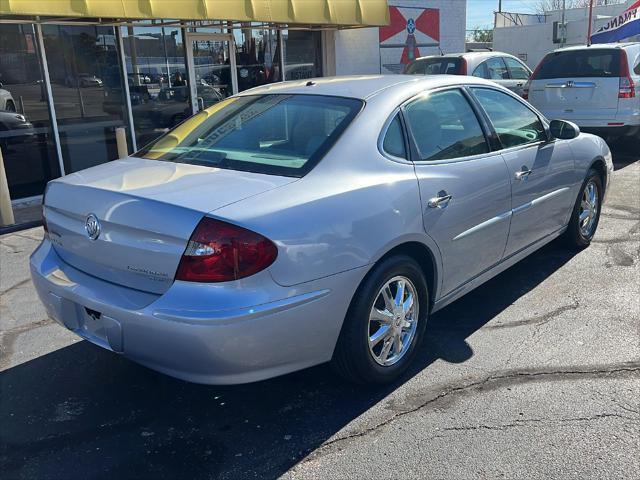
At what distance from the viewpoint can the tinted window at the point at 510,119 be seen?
4219mm

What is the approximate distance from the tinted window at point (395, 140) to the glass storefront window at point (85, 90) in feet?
21.9

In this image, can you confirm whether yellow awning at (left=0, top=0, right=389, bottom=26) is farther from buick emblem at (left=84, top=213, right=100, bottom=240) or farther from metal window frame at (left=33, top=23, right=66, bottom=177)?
buick emblem at (left=84, top=213, right=100, bottom=240)

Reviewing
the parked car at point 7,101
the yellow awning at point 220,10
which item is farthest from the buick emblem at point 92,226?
the parked car at point 7,101

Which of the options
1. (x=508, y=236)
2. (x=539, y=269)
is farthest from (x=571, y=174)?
(x=508, y=236)

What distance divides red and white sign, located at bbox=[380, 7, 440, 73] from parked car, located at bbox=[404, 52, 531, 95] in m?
2.47

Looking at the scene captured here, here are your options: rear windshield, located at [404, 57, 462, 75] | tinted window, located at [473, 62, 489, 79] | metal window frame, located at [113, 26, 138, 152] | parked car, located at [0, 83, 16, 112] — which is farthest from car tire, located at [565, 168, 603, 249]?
parked car, located at [0, 83, 16, 112]

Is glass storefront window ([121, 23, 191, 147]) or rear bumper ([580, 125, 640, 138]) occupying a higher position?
glass storefront window ([121, 23, 191, 147])

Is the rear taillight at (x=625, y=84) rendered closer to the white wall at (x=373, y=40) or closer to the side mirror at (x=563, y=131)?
the white wall at (x=373, y=40)

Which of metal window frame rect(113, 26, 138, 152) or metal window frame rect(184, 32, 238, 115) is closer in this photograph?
metal window frame rect(113, 26, 138, 152)

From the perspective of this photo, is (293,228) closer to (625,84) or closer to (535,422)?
(535,422)

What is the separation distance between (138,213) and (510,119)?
285 cm

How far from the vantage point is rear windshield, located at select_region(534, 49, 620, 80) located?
→ 966cm

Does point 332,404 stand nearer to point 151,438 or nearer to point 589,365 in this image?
point 151,438

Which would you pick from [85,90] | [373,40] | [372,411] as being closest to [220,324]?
[372,411]
